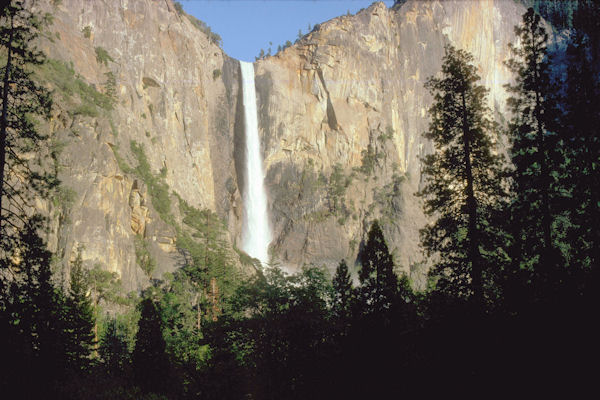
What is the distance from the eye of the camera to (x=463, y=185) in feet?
48.1

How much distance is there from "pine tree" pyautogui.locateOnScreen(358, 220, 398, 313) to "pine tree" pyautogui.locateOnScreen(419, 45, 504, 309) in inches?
163

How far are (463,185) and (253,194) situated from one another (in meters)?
53.6

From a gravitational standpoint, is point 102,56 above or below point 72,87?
above

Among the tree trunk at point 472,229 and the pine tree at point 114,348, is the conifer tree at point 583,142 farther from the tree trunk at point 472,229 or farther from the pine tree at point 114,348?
the pine tree at point 114,348

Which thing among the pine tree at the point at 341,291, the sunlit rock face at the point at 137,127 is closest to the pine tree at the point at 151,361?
the pine tree at the point at 341,291

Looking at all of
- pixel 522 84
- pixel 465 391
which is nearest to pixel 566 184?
pixel 522 84

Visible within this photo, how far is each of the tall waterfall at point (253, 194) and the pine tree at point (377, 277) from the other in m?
43.9

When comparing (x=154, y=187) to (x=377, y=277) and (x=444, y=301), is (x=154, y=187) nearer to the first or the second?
(x=377, y=277)

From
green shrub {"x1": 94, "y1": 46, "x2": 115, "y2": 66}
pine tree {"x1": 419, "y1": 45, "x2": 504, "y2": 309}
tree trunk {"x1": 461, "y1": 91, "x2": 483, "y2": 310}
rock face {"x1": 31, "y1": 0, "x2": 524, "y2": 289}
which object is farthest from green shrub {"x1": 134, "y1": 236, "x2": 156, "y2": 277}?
tree trunk {"x1": 461, "y1": 91, "x2": 483, "y2": 310}

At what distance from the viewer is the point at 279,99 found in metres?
70.9

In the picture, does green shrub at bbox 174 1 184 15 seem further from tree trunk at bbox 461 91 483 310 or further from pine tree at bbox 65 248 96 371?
tree trunk at bbox 461 91 483 310

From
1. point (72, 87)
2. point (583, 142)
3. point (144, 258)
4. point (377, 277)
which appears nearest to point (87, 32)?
point (72, 87)

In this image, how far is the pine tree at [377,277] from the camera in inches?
736

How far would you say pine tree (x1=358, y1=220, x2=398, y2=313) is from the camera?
18683 mm
